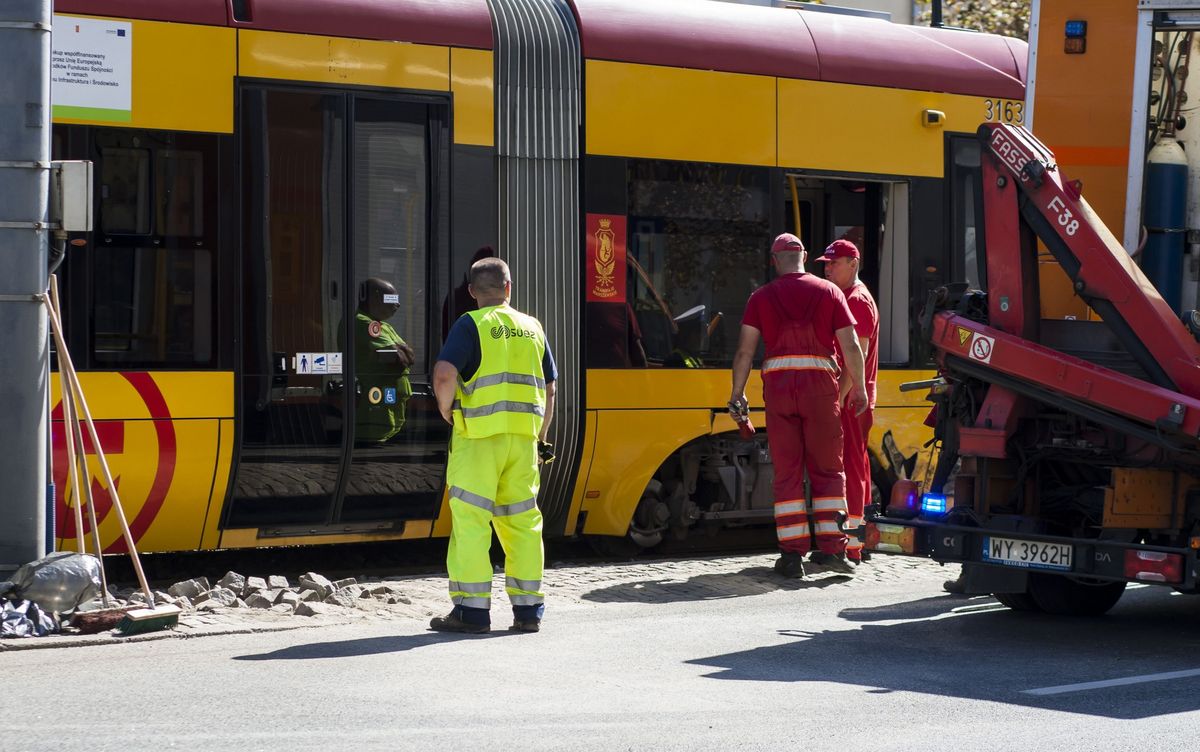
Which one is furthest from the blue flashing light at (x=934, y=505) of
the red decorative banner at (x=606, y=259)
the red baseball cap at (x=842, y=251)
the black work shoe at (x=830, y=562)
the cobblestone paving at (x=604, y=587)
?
the red decorative banner at (x=606, y=259)

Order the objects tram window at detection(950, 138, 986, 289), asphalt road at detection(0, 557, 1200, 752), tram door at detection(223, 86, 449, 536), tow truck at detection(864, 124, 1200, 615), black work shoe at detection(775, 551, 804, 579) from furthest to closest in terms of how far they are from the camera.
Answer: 1. tram window at detection(950, 138, 986, 289)
2. black work shoe at detection(775, 551, 804, 579)
3. tram door at detection(223, 86, 449, 536)
4. tow truck at detection(864, 124, 1200, 615)
5. asphalt road at detection(0, 557, 1200, 752)

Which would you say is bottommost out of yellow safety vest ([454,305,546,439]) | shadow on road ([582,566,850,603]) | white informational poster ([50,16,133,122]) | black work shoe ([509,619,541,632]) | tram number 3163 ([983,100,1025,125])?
shadow on road ([582,566,850,603])

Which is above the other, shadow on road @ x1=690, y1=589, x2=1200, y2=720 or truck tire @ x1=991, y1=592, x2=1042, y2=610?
truck tire @ x1=991, y1=592, x2=1042, y2=610

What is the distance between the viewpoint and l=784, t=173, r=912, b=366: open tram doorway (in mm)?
11133

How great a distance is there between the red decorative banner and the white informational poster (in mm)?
2660

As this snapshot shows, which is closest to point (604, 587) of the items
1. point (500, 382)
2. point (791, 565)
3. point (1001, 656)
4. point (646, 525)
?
point (791, 565)

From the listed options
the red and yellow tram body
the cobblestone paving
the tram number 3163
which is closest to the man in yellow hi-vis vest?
the cobblestone paving

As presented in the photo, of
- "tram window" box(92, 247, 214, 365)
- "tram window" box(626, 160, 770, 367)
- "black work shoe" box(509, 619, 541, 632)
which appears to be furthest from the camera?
"tram window" box(626, 160, 770, 367)

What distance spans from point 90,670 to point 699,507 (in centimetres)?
465

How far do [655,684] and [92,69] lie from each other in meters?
4.19

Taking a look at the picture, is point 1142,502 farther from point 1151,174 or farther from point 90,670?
point 90,670

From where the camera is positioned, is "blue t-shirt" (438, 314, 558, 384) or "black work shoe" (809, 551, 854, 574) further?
"black work shoe" (809, 551, 854, 574)

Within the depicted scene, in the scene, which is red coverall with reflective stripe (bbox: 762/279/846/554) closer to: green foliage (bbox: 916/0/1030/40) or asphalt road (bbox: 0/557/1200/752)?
asphalt road (bbox: 0/557/1200/752)

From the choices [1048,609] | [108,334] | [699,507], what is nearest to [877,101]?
[699,507]
